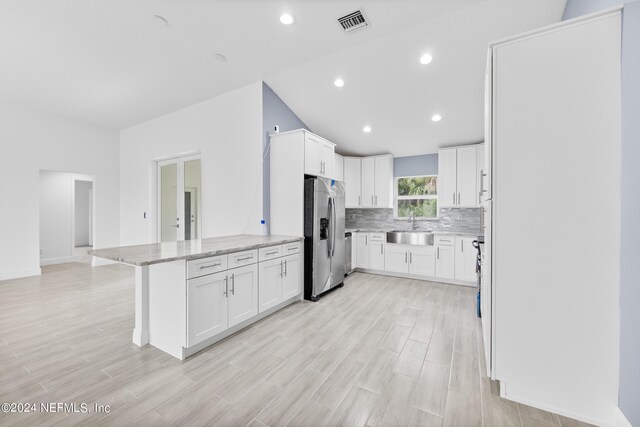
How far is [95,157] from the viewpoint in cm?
562

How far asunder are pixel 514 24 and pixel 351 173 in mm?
3335

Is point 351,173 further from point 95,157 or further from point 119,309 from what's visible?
point 95,157

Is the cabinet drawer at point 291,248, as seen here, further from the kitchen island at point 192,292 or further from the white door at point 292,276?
the kitchen island at point 192,292

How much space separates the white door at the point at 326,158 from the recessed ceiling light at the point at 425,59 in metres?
1.65

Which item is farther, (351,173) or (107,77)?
(351,173)

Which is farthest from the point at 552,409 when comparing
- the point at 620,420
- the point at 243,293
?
the point at 243,293

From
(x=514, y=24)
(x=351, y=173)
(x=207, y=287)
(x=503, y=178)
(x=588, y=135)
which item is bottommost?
(x=207, y=287)

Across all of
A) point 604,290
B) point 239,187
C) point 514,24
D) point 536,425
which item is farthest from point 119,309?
point 514,24

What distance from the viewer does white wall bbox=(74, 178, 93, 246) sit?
7.40 meters

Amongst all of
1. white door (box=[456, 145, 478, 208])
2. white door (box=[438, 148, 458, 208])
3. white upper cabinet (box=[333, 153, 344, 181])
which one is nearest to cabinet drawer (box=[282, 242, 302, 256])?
white upper cabinet (box=[333, 153, 344, 181])

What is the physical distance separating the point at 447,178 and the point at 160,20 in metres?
4.70

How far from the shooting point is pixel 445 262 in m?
4.44

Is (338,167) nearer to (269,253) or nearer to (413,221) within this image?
(413,221)

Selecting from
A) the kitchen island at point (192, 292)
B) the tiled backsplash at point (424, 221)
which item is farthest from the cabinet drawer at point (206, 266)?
the tiled backsplash at point (424, 221)
